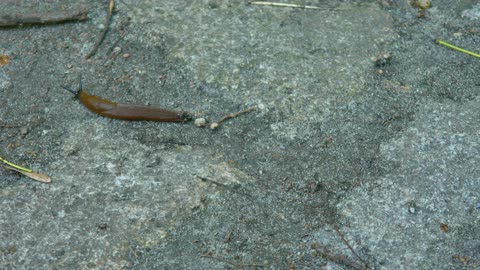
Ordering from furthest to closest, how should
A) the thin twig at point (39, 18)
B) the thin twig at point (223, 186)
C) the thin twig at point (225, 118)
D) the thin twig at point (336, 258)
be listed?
1. the thin twig at point (39, 18)
2. the thin twig at point (225, 118)
3. the thin twig at point (223, 186)
4. the thin twig at point (336, 258)

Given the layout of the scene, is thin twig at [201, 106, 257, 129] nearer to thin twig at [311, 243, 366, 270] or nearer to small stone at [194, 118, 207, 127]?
small stone at [194, 118, 207, 127]

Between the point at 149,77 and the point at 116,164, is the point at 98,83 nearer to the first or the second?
the point at 149,77

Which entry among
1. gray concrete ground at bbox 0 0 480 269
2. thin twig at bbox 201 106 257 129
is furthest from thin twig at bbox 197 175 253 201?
thin twig at bbox 201 106 257 129

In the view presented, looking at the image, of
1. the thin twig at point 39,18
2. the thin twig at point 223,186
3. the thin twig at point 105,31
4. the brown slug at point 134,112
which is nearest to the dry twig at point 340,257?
the thin twig at point 223,186

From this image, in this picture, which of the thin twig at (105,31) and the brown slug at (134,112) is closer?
the brown slug at (134,112)

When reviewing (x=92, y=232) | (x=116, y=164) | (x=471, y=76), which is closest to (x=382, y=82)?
(x=471, y=76)

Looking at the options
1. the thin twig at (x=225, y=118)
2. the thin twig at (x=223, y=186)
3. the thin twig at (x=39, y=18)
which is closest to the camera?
the thin twig at (x=223, y=186)

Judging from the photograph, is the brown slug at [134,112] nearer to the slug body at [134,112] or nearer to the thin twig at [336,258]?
the slug body at [134,112]
